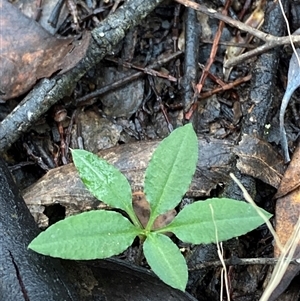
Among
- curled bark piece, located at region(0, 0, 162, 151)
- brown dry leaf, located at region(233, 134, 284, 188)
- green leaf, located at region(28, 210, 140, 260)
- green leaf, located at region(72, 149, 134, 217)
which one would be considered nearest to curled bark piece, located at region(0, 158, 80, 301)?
green leaf, located at region(28, 210, 140, 260)

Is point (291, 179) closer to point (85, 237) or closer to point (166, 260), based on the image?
point (166, 260)

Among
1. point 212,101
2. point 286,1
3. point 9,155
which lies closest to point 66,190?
point 9,155

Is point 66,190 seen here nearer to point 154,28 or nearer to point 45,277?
point 45,277

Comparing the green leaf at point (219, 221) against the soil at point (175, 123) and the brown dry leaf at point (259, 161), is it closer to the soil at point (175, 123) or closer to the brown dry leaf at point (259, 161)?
the soil at point (175, 123)

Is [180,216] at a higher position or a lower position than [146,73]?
lower

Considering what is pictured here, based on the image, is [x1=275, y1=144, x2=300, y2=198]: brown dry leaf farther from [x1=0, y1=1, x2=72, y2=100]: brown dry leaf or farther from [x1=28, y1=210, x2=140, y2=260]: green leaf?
[x1=0, y1=1, x2=72, y2=100]: brown dry leaf

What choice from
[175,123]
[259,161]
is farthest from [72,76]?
[259,161]

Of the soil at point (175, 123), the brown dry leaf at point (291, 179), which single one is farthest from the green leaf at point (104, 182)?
the brown dry leaf at point (291, 179)
